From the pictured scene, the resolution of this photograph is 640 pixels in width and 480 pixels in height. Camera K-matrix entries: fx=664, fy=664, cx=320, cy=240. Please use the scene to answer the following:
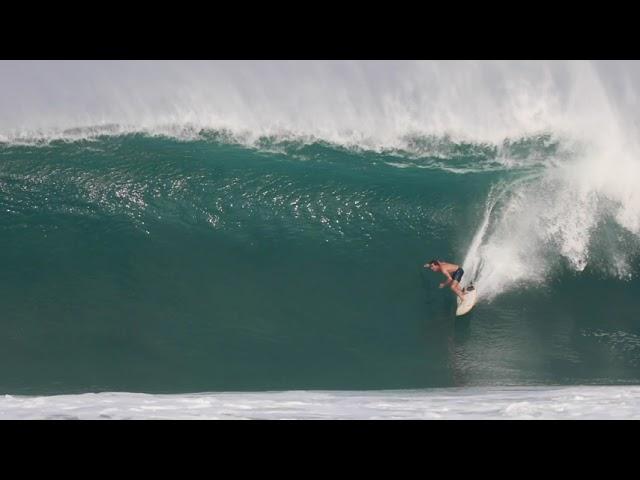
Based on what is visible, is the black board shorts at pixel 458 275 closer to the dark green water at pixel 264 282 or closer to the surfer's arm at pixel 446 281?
the surfer's arm at pixel 446 281

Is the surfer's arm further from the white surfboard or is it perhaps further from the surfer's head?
the white surfboard

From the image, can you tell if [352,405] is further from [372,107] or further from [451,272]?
[372,107]

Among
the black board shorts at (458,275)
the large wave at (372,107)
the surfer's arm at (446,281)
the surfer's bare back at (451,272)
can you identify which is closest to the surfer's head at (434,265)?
the surfer's bare back at (451,272)

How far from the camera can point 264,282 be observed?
13.4 metres

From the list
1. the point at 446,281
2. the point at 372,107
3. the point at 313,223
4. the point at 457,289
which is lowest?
the point at 457,289

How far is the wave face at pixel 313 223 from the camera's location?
12.7m

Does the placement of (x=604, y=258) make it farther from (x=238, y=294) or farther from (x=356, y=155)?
(x=238, y=294)

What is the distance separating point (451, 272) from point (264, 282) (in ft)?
12.2

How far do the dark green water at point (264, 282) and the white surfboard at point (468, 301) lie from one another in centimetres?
27

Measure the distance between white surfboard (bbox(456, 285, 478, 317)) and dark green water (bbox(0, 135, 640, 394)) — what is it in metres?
0.27

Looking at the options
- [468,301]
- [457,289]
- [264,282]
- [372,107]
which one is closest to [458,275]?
[457,289]

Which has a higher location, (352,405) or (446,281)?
(446,281)

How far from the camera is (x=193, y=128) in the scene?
580 inches

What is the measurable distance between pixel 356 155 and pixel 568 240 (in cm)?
484
